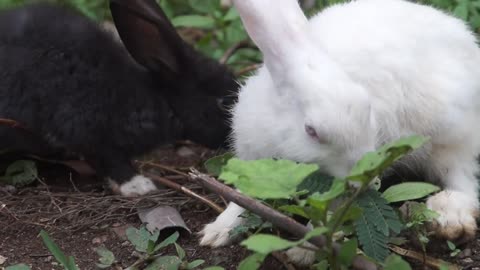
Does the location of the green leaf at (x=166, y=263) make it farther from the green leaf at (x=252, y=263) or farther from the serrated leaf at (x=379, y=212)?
the serrated leaf at (x=379, y=212)

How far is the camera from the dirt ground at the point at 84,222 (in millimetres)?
3368

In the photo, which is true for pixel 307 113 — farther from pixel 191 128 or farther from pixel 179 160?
pixel 179 160

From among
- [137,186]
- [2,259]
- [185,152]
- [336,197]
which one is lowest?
[185,152]

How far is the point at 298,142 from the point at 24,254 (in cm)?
130

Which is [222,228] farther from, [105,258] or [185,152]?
[185,152]

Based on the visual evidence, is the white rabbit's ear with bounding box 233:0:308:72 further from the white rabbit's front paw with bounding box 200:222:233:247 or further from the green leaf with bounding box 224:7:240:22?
the green leaf with bounding box 224:7:240:22

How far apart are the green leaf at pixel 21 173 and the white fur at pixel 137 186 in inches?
20.0

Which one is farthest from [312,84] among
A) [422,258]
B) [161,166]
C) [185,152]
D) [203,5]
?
[203,5]

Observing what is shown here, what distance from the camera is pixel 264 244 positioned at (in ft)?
7.68

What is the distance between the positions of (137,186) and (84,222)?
1.70 feet

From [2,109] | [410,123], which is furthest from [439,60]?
[2,109]

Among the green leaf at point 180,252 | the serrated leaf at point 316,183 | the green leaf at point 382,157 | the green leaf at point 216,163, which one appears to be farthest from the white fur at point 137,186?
Result: the green leaf at point 382,157

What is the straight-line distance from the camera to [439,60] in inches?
132

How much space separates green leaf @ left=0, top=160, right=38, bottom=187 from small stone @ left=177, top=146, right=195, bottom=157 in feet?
2.89
